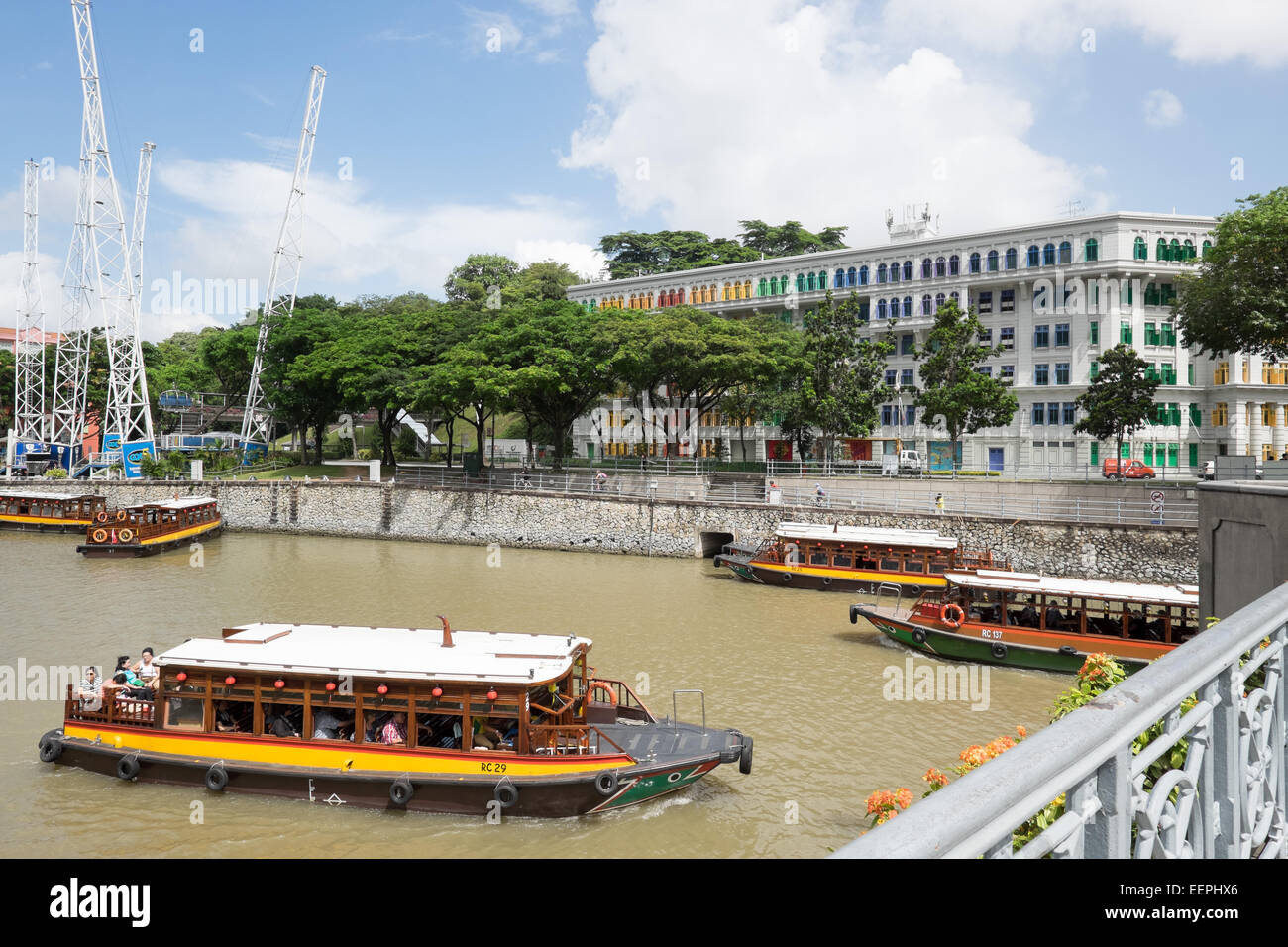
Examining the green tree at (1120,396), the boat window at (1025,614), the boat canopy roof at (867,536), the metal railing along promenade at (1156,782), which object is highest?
the green tree at (1120,396)

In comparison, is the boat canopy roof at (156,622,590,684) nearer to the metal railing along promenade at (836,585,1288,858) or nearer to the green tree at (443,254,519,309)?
the metal railing along promenade at (836,585,1288,858)

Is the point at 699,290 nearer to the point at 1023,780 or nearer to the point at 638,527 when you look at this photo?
the point at 638,527

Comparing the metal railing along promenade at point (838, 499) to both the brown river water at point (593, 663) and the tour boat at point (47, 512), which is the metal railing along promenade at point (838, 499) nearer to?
the brown river water at point (593, 663)

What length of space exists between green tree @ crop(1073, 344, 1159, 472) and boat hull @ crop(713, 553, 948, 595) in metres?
17.9

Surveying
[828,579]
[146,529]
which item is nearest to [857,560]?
[828,579]

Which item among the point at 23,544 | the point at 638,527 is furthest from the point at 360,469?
the point at 638,527

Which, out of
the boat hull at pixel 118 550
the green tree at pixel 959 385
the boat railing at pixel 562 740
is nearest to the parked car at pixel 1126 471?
the green tree at pixel 959 385

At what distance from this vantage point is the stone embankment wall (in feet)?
99.8

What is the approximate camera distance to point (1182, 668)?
2672mm

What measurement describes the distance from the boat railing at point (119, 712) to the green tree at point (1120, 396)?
40163 mm

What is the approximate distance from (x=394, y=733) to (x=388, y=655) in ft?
3.94

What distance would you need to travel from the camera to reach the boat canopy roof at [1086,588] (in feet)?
63.9

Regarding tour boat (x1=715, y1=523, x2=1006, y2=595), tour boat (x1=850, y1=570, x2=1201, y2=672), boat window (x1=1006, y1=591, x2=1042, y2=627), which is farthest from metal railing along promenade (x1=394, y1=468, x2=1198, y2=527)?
boat window (x1=1006, y1=591, x2=1042, y2=627)
